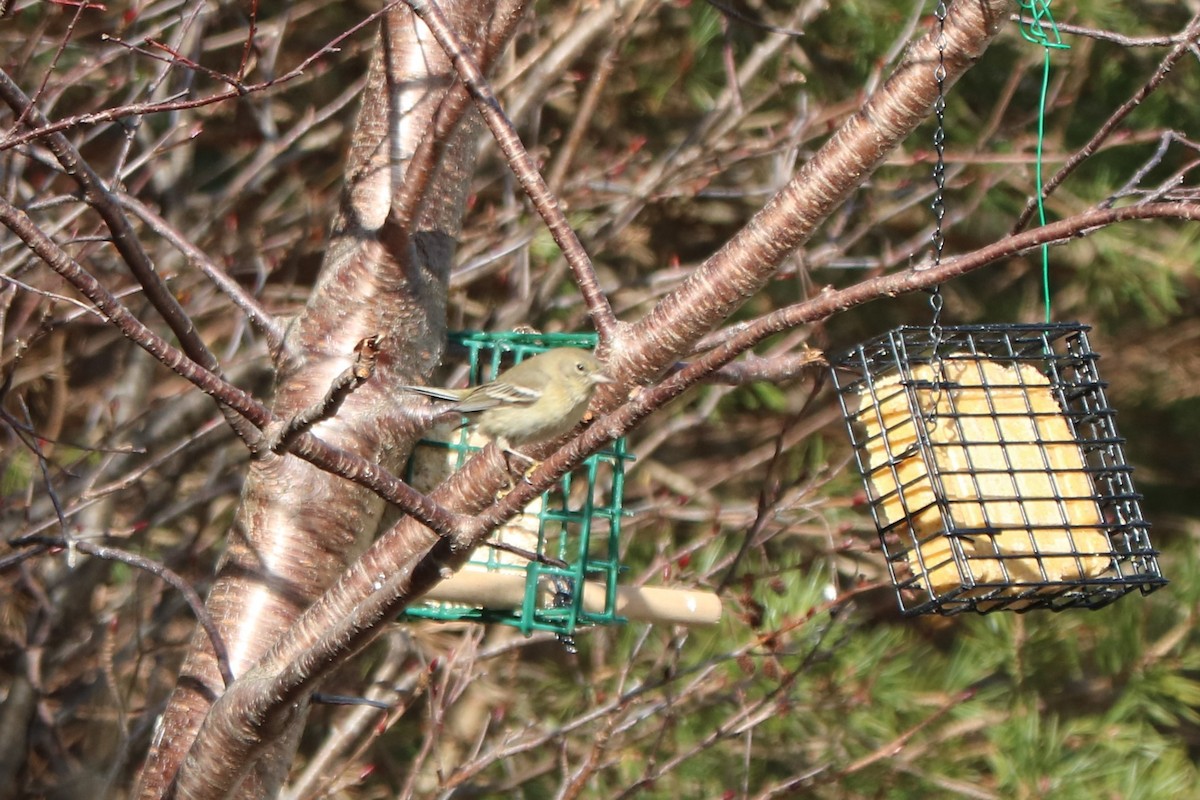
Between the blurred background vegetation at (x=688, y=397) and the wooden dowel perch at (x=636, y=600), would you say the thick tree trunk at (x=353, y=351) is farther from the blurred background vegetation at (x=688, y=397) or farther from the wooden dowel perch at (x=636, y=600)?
the blurred background vegetation at (x=688, y=397)

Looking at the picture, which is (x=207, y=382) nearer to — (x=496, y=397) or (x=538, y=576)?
(x=496, y=397)

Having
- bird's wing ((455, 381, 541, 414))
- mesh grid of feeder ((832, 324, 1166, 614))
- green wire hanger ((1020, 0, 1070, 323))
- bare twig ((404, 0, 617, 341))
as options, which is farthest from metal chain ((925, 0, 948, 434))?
bird's wing ((455, 381, 541, 414))

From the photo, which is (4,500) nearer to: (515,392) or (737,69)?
(515,392)

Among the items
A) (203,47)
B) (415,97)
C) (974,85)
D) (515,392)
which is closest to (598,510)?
(515,392)

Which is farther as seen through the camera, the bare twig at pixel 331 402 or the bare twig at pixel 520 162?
the bare twig at pixel 520 162

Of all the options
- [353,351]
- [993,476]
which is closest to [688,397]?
[993,476]

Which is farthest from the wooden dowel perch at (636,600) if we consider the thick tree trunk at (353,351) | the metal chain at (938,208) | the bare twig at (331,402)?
the bare twig at (331,402)
